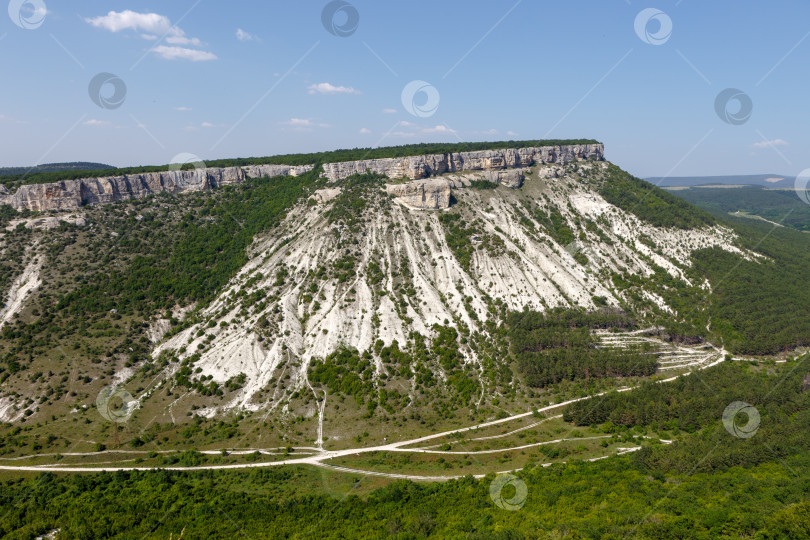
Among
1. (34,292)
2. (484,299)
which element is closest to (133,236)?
(34,292)

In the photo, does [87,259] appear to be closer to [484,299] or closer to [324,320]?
[324,320]

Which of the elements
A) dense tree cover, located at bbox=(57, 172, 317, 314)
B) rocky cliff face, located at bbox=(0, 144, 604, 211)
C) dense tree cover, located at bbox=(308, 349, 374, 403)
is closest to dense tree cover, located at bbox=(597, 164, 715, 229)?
rocky cliff face, located at bbox=(0, 144, 604, 211)

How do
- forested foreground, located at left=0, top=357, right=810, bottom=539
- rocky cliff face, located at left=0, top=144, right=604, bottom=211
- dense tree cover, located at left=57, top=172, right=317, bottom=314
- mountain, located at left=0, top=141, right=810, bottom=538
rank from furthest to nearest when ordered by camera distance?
rocky cliff face, located at left=0, top=144, right=604, bottom=211
dense tree cover, located at left=57, top=172, right=317, bottom=314
mountain, located at left=0, top=141, right=810, bottom=538
forested foreground, located at left=0, top=357, right=810, bottom=539

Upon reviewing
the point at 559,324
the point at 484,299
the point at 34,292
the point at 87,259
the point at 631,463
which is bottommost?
the point at 631,463

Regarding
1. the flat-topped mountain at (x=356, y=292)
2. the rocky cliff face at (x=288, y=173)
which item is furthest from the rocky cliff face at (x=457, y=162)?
the flat-topped mountain at (x=356, y=292)

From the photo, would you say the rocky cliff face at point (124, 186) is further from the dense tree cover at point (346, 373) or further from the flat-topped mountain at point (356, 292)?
the dense tree cover at point (346, 373)

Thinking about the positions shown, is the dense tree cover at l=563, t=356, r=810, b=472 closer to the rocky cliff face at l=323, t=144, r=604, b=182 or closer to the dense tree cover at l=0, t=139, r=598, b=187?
the rocky cliff face at l=323, t=144, r=604, b=182
